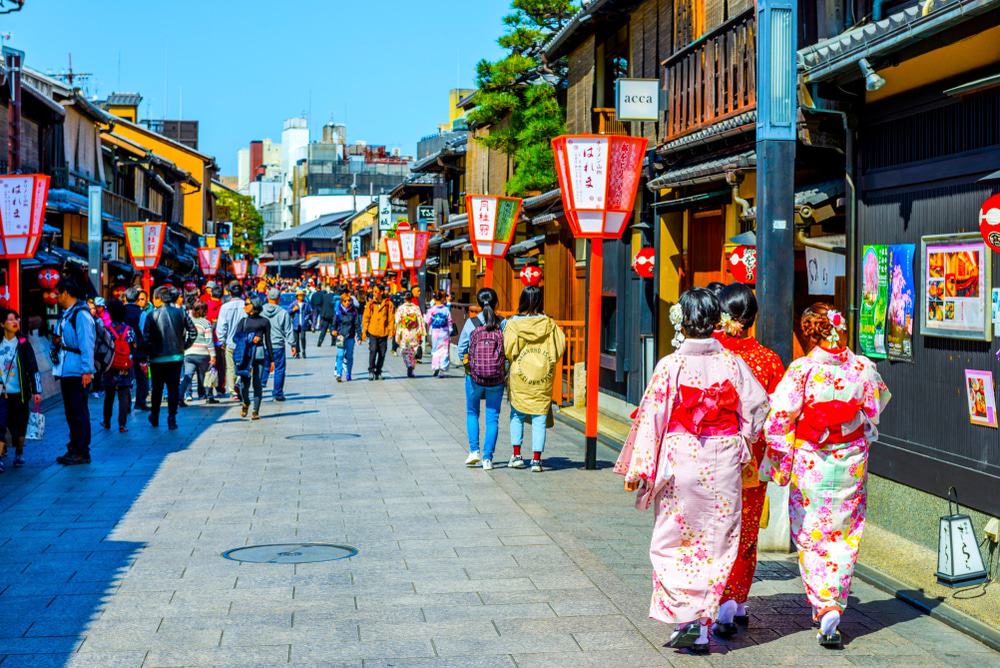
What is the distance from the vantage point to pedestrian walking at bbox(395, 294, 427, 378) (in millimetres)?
26594

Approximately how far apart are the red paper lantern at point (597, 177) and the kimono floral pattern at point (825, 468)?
6708mm

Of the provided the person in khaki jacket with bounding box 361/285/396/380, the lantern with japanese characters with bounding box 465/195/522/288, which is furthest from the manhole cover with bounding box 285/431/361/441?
the person in khaki jacket with bounding box 361/285/396/380

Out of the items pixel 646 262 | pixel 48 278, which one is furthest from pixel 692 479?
pixel 48 278

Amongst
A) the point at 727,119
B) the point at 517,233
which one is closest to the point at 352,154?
the point at 517,233

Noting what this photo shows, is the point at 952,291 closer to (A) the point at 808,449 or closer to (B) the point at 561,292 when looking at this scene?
(A) the point at 808,449

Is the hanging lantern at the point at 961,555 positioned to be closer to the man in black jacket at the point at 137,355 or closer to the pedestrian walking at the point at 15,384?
the pedestrian walking at the point at 15,384

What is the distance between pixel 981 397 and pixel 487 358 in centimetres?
578

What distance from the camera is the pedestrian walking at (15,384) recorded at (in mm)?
12070

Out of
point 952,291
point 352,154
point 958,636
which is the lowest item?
point 958,636

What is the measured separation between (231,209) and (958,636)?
271 feet

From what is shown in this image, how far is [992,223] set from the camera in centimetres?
702

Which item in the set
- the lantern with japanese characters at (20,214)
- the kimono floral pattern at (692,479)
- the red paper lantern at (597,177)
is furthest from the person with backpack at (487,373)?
the kimono floral pattern at (692,479)

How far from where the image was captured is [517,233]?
3048 centimetres

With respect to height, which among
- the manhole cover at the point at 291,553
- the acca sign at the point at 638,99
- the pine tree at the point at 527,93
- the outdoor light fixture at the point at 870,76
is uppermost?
the pine tree at the point at 527,93
